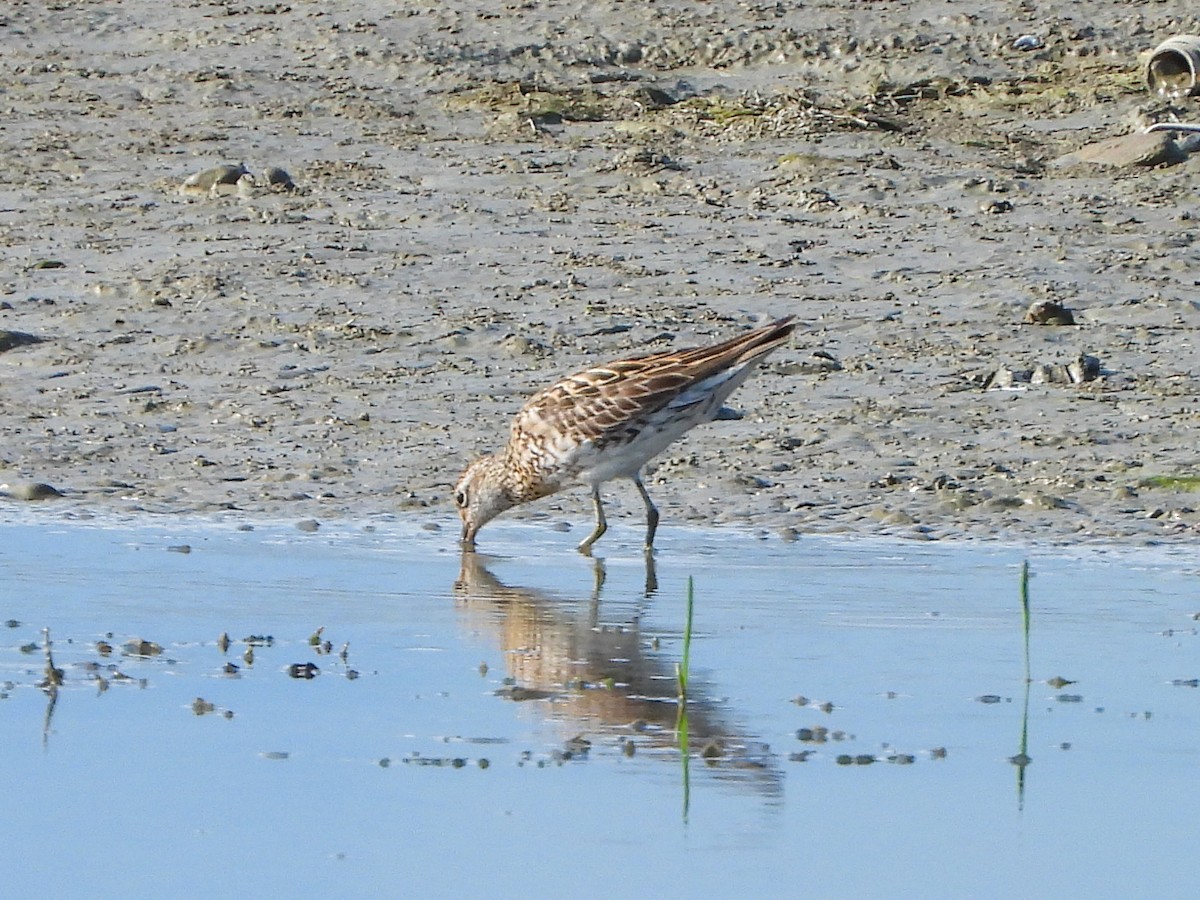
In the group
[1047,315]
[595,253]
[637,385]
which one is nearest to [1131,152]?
[1047,315]

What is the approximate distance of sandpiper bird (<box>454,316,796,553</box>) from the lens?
30.2 ft

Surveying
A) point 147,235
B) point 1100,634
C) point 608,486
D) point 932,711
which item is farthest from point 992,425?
point 147,235

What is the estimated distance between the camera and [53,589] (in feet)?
26.5

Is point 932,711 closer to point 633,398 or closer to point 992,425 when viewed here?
point 633,398

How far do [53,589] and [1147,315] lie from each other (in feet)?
19.3

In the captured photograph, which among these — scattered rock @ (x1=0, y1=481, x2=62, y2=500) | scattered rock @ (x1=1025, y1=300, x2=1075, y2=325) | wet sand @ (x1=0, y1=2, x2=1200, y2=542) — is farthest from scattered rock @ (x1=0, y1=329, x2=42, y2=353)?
scattered rock @ (x1=1025, y1=300, x2=1075, y2=325)

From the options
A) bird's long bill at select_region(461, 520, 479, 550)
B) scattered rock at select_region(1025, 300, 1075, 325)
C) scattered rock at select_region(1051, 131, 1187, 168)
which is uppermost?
scattered rock at select_region(1051, 131, 1187, 168)

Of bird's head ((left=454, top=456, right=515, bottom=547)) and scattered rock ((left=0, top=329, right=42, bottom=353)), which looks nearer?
bird's head ((left=454, top=456, right=515, bottom=547))

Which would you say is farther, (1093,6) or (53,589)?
(1093,6)

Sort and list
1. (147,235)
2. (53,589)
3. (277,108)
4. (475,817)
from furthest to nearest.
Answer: (277,108), (147,235), (53,589), (475,817)

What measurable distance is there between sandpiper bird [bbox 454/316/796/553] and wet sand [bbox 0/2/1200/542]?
0.36 m

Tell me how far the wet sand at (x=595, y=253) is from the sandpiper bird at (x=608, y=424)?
14.1 inches

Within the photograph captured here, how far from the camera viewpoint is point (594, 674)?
22.9 ft

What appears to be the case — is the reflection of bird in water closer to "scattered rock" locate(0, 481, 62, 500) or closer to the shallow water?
the shallow water
